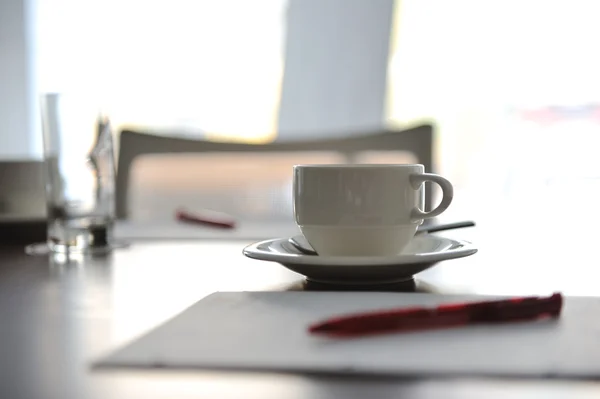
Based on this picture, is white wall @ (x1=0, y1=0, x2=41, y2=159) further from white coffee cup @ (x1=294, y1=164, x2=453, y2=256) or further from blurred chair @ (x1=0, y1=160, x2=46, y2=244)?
white coffee cup @ (x1=294, y1=164, x2=453, y2=256)

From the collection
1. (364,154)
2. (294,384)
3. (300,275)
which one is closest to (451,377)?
(294,384)

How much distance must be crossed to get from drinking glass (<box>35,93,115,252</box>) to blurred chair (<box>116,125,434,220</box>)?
846 mm

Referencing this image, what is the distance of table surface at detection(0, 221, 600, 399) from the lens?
33 cm

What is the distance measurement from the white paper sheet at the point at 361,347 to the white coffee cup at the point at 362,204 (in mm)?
155

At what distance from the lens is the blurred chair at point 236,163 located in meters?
1.77

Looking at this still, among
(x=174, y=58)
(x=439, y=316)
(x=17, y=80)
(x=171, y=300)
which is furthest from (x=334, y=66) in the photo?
(x=439, y=316)

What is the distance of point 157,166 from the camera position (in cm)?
184

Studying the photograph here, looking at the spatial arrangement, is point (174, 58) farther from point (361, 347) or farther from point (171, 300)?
point (361, 347)

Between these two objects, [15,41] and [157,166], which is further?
[15,41]

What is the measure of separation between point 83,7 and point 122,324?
405 cm

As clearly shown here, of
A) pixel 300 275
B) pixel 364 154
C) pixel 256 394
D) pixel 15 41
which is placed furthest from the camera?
pixel 15 41

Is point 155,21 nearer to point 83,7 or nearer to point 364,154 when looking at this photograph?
point 83,7

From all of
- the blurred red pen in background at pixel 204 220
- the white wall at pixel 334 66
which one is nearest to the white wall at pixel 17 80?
the white wall at pixel 334 66

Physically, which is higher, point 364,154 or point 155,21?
point 155,21
